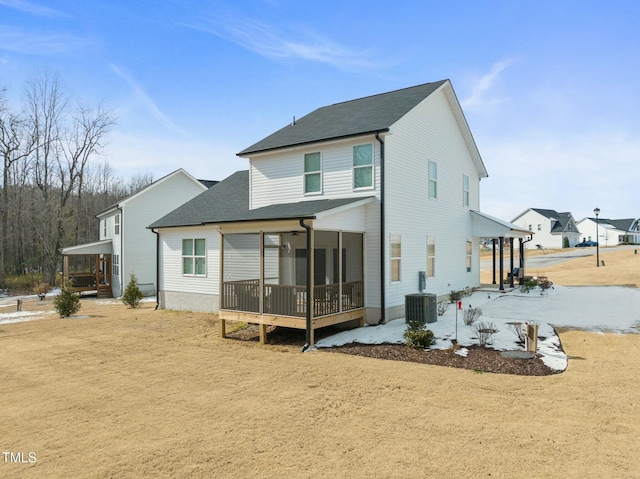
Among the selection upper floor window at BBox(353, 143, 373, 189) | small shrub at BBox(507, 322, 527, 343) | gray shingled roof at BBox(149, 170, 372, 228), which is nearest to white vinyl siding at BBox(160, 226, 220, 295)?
gray shingled roof at BBox(149, 170, 372, 228)

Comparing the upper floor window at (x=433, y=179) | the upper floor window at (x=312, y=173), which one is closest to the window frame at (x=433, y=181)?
the upper floor window at (x=433, y=179)

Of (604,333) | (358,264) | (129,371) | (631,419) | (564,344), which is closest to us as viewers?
(631,419)

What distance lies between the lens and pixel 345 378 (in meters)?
8.38

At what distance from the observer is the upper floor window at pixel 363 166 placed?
527 inches

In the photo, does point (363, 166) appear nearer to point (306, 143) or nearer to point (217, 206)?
point (306, 143)

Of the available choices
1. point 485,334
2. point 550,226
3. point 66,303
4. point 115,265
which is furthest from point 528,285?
point 550,226

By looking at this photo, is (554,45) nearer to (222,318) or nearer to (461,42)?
(461,42)

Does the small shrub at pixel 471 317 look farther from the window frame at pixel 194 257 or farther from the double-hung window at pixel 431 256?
the window frame at pixel 194 257

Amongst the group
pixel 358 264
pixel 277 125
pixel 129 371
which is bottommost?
pixel 129 371

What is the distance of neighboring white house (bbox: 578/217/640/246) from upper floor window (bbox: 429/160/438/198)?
73.0m

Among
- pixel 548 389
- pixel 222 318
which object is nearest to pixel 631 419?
pixel 548 389

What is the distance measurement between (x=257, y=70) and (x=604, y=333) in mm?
14734

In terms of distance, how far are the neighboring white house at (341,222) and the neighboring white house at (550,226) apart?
54.3 metres

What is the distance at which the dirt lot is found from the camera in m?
4.86
